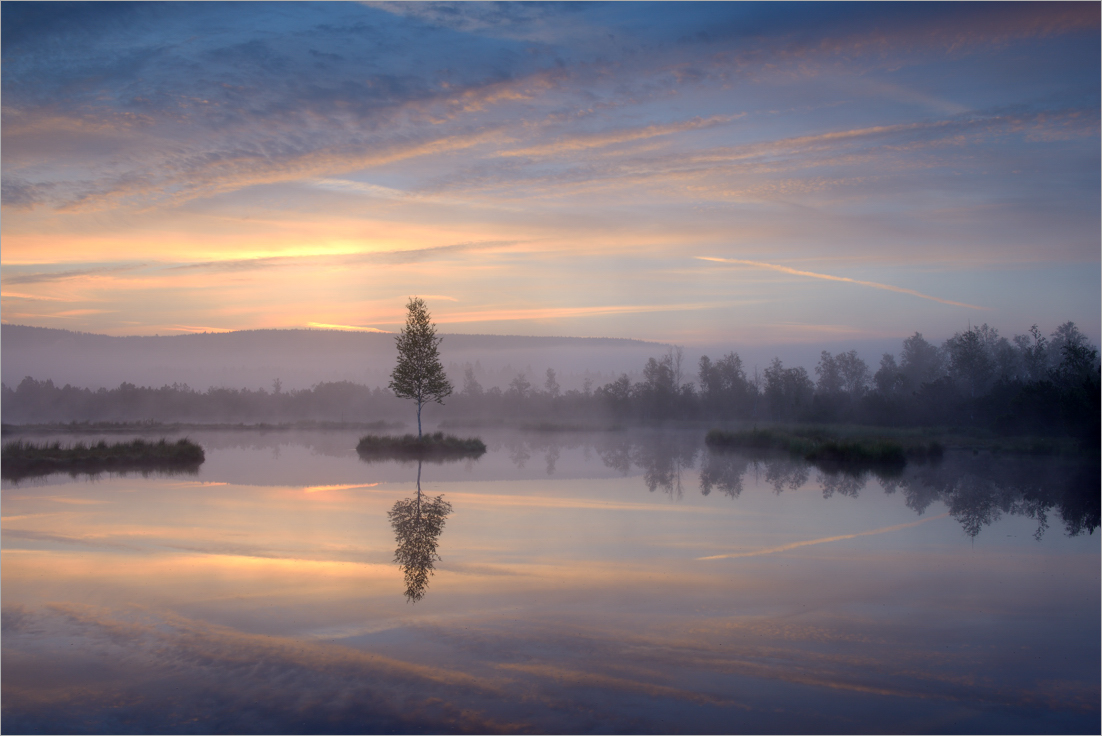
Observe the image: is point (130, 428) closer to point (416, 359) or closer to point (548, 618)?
point (416, 359)

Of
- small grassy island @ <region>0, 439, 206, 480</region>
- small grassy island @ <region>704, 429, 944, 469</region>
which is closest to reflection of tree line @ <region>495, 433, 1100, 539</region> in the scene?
small grassy island @ <region>704, 429, 944, 469</region>

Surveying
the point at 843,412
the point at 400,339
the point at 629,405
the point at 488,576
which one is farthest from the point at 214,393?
the point at 488,576

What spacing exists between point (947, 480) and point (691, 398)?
67.5 meters

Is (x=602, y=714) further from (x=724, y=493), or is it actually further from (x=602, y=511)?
(x=724, y=493)

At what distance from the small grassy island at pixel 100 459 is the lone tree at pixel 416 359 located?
1109 cm

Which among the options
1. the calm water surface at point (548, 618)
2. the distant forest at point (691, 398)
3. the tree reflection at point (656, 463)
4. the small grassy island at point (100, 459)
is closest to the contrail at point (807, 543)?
the calm water surface at point (548, 618)

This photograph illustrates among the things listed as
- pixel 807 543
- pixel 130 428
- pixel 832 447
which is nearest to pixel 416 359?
pixel 832 447

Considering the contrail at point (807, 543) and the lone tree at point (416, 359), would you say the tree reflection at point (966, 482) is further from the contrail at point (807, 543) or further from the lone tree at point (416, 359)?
the lone tree at point (416, 359)

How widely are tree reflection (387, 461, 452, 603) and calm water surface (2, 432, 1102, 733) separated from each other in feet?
0.32

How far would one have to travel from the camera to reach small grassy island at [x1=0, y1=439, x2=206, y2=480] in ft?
77.9

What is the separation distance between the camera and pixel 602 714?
5.26 m

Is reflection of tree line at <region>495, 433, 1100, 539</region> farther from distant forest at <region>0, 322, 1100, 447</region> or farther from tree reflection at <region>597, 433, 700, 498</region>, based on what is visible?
distant forest at <region>0, 322, 1100, 447</region>

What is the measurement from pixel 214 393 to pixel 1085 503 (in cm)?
9966

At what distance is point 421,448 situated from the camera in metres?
32.6
